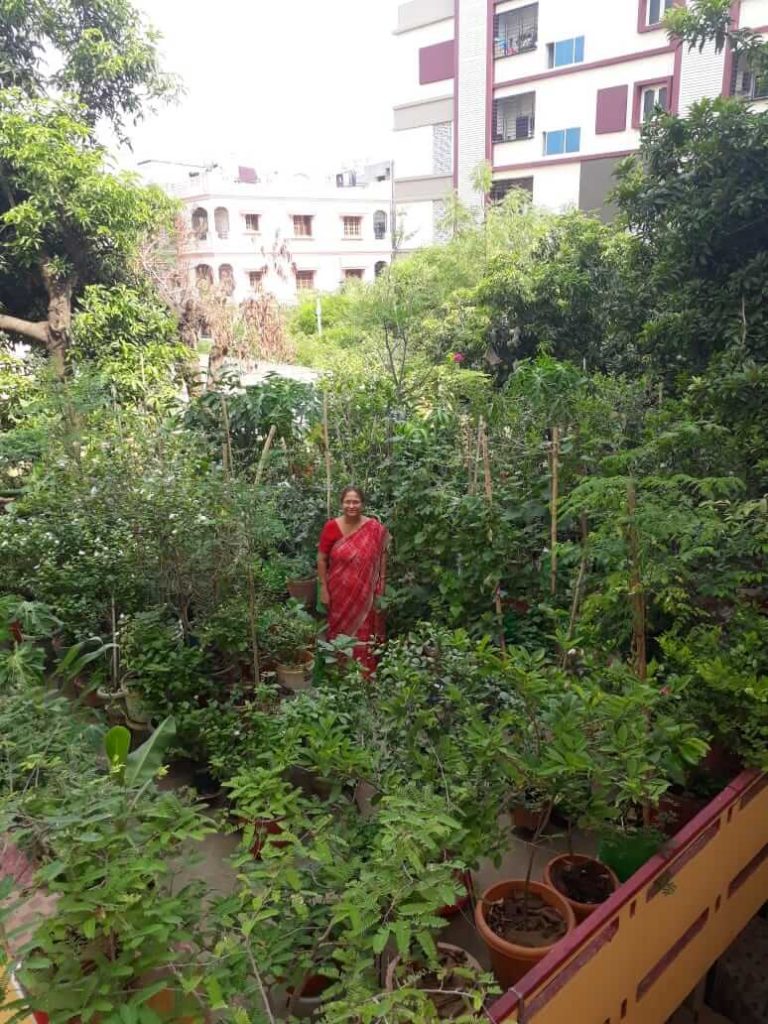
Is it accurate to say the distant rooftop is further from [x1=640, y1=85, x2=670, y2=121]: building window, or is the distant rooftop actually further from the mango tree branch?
the mango tree branch

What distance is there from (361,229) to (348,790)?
2713cm

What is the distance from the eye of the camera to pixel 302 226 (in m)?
26.7

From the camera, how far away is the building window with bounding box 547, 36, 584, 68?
16859 millimetres

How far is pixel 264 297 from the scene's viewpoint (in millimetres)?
18516

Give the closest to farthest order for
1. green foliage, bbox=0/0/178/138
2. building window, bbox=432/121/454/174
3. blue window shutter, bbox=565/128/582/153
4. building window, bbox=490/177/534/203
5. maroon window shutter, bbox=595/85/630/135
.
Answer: green foliage, bbox=0/0/178/138 < maroon window shutter, bbox=595/85/630/135 < blue window shutter, bbox=565/128/582/153 < building window, bbox=490/177/534/203 < building window, bbox=432/121/454/174

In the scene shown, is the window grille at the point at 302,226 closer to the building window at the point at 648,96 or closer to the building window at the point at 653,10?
the building window at the point at 648,96

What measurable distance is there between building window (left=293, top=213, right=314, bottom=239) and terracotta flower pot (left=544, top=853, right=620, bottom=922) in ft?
87.3

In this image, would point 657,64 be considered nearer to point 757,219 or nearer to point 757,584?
point 757,219

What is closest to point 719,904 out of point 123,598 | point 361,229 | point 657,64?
point 123,598

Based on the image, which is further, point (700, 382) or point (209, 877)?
point (700, 382)

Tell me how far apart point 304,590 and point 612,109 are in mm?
16132

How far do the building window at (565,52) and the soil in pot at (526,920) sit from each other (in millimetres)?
18819

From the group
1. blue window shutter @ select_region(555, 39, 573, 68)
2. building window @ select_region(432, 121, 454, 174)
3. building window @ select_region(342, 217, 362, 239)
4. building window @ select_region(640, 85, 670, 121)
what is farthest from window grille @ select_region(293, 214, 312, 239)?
building window @ select_region(640, 85, 670, 121)

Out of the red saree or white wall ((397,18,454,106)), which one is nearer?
the red saree
